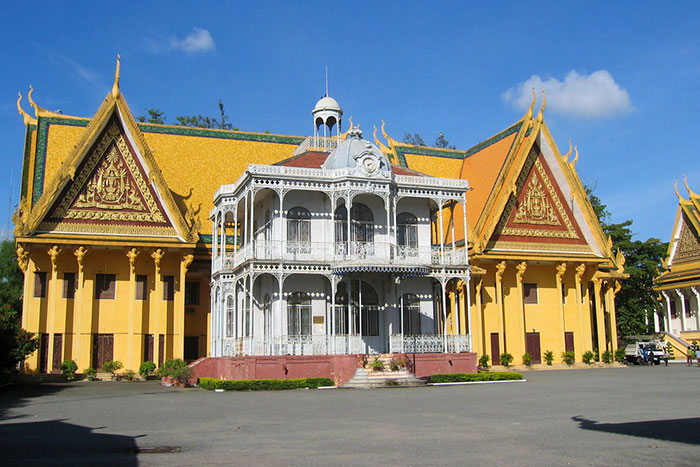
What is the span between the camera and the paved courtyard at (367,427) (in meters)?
9.77

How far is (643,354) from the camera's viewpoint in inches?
1574

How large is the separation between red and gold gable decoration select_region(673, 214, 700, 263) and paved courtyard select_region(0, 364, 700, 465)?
104ft

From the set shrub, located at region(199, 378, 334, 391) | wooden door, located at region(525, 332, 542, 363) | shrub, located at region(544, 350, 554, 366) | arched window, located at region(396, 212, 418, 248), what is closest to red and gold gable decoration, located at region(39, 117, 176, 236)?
arched window, located at region(396, 212, 418, 248)

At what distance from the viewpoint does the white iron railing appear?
2650 centimetres

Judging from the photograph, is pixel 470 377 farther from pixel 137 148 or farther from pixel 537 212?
pixel 137 148

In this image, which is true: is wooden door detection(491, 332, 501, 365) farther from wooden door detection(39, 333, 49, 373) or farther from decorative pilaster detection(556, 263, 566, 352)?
wooden door detection(39, 333, 49, 373)

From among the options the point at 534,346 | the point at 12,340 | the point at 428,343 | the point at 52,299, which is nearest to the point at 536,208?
the point at 534,346

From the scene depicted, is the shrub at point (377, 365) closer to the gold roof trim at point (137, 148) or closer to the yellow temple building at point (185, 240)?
the yellow temple building at point (185, 240)

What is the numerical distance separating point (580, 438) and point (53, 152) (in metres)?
30.2

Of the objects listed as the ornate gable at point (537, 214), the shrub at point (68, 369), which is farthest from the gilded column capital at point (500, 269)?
the shrub at point (68, 369)

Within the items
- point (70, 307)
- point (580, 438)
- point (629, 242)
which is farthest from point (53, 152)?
point (629, 242)

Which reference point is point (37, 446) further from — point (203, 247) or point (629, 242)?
Answer: point (629, 242)

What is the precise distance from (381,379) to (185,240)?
1244 centimetres

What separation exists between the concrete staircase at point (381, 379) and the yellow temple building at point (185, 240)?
14.0 ft
